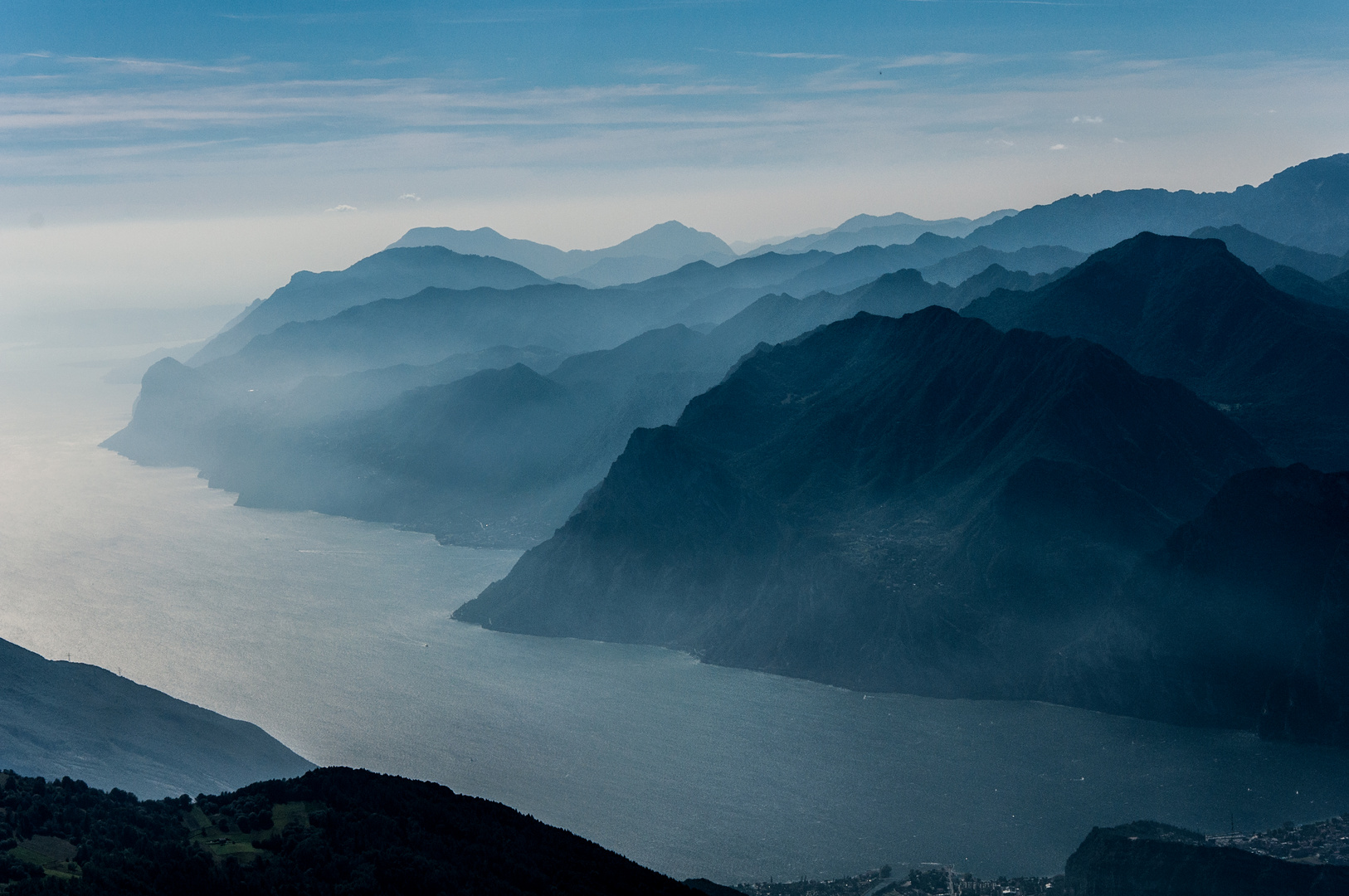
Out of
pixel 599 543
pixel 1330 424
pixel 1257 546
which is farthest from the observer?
pixel 1330 424

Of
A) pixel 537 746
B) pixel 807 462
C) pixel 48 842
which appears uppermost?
pixel 807 462

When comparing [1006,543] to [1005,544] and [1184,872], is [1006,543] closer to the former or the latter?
[1005,544]

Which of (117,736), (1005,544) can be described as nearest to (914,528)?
(1005,544)

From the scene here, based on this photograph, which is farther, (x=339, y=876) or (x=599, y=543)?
(x=599, y=543)

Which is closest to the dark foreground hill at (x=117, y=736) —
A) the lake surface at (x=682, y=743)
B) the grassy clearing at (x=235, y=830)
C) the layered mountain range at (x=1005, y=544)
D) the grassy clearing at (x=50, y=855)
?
the lake surface at (x=682, y=743)

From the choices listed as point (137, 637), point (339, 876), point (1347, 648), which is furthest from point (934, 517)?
point (339, 876)

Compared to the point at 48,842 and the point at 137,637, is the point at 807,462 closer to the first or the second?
the point at 137,637
